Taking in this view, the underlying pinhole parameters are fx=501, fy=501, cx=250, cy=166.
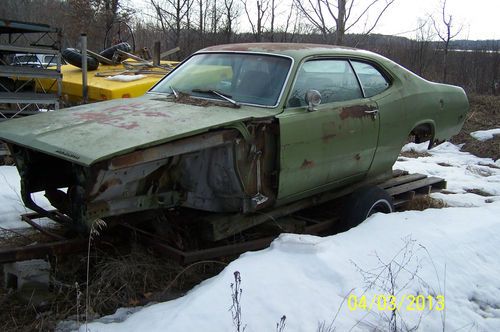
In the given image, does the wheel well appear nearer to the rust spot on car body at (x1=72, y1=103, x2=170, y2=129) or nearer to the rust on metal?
the rust spot on car body at (x1=72, y1=103, x2=170, y2=129)

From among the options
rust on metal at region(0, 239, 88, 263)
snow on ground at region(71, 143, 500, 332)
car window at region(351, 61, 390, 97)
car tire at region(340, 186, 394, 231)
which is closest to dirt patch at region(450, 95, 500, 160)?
car window at region(351, 61, 390, 97)

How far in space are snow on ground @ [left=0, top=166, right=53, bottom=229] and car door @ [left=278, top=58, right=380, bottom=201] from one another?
101 inches

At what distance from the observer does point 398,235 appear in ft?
13.4

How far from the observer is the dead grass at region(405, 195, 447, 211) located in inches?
230

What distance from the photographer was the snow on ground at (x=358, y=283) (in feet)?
9.37

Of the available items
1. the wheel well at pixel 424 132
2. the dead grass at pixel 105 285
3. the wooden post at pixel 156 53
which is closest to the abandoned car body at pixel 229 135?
the wheel well at pixel 424 132

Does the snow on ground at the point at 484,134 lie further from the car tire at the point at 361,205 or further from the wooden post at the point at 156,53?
the wooden post at the point at 156,53

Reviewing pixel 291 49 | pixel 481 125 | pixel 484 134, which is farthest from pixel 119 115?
pixel 481 125

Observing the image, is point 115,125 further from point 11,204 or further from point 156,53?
point 156,53

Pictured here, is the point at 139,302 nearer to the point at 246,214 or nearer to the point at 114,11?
the point at 246,214

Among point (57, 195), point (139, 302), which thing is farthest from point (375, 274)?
point (57, 195)

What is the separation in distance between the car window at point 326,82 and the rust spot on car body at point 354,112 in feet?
0.40

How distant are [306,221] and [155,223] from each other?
152cm
